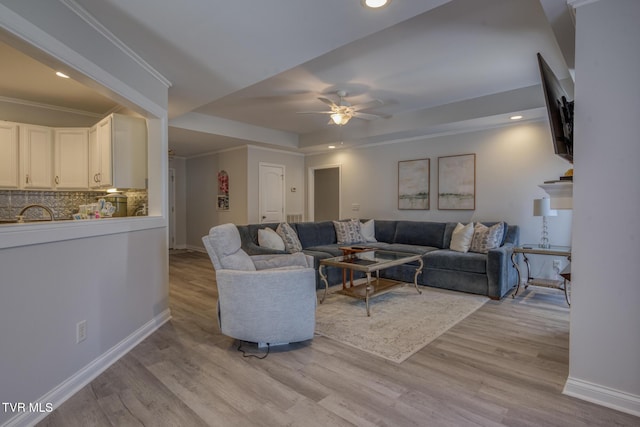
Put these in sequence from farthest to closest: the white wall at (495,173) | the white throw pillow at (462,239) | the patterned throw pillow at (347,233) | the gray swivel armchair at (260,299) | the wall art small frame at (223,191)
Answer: the wall art small frame at (223,191) < the patterned throw pillow at (347,233) < the white throw pillow at (462,239) < the white wall at (495,173) < the gray swivel armchair at (260,299)

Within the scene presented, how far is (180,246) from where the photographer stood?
8445mm

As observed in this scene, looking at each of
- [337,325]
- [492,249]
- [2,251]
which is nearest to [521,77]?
[492,249]

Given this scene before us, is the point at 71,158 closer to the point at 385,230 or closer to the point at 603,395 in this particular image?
the point at 385,230

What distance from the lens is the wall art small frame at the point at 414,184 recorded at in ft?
19.0

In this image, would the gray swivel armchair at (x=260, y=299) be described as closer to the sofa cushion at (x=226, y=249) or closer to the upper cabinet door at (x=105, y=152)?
the sofa cushion at (x=226, y=249)

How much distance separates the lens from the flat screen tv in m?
2.03

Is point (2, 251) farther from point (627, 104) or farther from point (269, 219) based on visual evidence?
point (269, 219)

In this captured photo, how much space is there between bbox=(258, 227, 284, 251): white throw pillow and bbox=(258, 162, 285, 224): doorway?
224 cm

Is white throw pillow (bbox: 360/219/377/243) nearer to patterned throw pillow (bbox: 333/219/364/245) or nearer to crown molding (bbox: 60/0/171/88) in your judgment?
patterned throw pillow (bbox: 333/219/364/245)

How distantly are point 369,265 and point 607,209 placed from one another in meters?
2.12

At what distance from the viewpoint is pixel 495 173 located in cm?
503

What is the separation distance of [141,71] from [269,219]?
440cm

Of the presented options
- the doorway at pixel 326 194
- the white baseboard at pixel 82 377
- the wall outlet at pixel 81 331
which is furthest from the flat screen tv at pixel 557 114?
the doorway at pixel 326 194

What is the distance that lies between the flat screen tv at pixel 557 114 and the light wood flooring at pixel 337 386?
1581 mm
